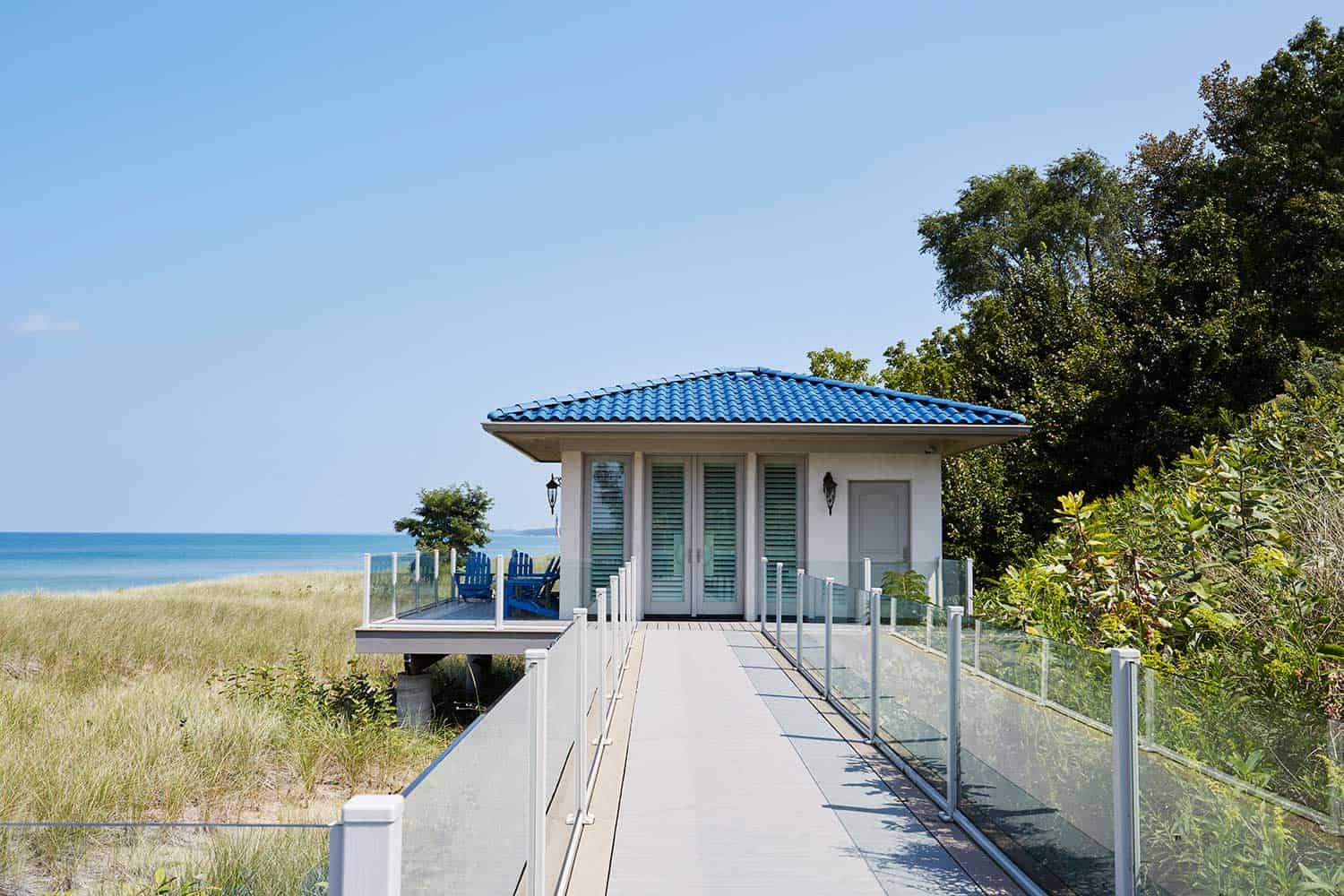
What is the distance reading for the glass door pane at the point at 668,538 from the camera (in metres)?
16.9

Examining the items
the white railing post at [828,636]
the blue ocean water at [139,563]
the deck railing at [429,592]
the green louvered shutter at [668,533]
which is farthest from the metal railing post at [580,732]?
the blue ocean water at [139,563]

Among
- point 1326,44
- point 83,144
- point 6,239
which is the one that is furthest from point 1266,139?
point 6,239

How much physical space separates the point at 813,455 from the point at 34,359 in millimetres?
77659

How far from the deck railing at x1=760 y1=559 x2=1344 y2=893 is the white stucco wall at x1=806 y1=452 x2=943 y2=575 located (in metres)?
9.11

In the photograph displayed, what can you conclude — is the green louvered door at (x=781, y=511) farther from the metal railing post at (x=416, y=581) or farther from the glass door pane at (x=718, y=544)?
the metal railing post at (x=416, y=581)

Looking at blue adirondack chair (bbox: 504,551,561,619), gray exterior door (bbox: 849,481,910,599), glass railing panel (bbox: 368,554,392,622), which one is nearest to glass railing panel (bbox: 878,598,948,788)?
blue adirondack chair (bbox: 504,551,561,619)

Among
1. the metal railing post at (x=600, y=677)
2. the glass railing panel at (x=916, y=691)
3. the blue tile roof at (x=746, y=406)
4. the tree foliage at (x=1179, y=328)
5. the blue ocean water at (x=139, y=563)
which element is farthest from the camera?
the blue ocean water at (x=139, y=563)

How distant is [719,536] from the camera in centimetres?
1697

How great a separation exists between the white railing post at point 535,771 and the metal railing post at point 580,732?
5.76ft

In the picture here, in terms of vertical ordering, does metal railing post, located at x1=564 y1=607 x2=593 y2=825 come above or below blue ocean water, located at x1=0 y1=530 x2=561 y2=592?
above

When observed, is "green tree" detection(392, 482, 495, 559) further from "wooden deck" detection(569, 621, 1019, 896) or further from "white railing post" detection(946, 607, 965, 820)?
"white railing post" detection(946, 607, 965, 820)

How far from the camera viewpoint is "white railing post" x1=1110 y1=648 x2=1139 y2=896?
403cm

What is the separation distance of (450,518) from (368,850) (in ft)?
162

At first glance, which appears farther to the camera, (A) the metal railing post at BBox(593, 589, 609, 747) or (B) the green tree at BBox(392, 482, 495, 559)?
(B) the green tree at BBox(392, 482, 495, 559)
